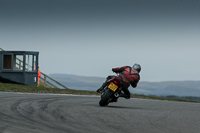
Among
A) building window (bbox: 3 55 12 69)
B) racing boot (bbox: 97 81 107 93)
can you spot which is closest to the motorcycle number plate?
racing boot (bbox: 97 81 107 93)

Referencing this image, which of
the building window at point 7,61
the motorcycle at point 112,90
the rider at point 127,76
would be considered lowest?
the motorcycle at point 112,90

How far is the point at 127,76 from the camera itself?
12156mm

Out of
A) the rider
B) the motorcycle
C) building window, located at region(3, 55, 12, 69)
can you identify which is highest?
building window, located at region(3, 55, 12, 69)

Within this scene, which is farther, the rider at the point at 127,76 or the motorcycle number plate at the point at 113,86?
the rider at the point at 127,76

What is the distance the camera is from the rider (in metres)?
12.1

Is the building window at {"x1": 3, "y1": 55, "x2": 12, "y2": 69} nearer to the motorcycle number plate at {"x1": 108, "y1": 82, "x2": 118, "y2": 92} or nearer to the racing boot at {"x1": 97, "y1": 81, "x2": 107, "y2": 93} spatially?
the racing boot at {"x1": 97, "y1": 81, "x2": 107, "y2": 93}

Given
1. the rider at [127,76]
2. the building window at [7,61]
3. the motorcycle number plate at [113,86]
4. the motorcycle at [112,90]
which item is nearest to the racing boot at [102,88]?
the rider at [127,76]

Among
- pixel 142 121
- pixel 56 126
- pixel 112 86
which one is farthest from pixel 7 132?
pixel 112 86

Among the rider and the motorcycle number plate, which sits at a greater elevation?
the rider

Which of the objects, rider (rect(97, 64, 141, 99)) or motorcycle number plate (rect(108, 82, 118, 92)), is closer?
motorcycle number plate (rect(108, 82, 118, 92))

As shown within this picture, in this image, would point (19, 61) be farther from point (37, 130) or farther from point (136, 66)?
point (37, 130)

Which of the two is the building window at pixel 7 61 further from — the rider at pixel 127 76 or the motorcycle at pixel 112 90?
the motorcycle at pixel 112 90

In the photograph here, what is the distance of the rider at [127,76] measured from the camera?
12102 millimetres

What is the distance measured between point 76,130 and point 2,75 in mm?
25885
